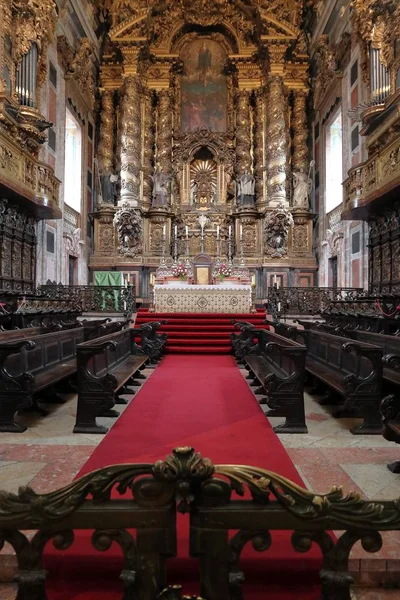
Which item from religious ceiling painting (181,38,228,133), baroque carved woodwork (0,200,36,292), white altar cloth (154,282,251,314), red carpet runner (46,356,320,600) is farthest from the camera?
religious ceiling painting (181,38,228,133)

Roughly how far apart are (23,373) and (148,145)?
19006 mm

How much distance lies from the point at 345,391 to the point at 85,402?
270cm

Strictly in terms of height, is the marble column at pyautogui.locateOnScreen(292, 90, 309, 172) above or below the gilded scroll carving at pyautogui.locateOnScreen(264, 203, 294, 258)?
Answer: above

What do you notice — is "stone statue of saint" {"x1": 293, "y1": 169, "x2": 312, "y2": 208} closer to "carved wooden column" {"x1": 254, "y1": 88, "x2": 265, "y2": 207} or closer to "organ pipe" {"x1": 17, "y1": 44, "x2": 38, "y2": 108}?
"carved wooden column" {"x1": 254, "y1": 88, "x2": 265, "y2": 207}

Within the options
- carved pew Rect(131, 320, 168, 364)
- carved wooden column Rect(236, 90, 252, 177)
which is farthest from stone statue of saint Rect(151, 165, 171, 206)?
carved pew Rect(131, 320, 168, 364)

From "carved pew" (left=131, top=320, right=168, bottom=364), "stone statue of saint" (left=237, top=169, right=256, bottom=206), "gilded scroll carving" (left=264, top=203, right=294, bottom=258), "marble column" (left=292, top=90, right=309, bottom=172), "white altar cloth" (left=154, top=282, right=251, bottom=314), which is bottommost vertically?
"carved pew" (left=131, top=320, right=168, bottom=364)

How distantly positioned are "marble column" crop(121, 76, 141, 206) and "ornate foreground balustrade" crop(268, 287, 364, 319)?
885 cm

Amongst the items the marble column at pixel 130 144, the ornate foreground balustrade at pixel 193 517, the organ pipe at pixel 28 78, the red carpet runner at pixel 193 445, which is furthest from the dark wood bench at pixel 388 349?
the marble column at pixel 130 144

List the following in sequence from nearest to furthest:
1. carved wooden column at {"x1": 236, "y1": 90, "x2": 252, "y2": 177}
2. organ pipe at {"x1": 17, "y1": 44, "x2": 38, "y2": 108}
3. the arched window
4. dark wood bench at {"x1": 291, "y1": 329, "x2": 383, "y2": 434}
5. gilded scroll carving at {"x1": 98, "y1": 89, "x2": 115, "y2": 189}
A: 1. dark wood bench at {"x1": 291, "y1": 329, "x2": 383, "y2": 434}
2. organ pipe at {"x1": 17, "y1": 44, "x2": 38, "y2": 108}
3. the arched window
4. carved wooden column at {"x1": 236, "y1": 90, "x2": 252, "y2": 177}
5. gilded scroll carving at {"x1": 98, "y1": 89, "x2": 115, "y2": 189}

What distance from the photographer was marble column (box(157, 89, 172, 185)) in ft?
70.3

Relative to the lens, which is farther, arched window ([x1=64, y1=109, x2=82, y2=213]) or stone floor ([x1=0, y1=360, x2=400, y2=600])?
arched window ([x1=64, y1=109, x2=82, y2=213])

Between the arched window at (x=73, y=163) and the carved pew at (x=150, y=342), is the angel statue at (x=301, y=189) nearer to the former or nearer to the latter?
the arched window at (x=73, y=163)

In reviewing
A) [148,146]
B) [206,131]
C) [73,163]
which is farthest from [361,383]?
[206,131]

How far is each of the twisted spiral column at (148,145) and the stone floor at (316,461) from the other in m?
17.6
